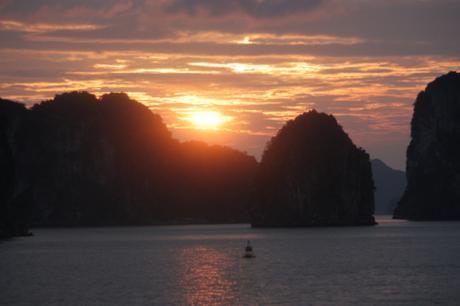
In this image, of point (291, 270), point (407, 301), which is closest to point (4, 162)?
point (291, 270)

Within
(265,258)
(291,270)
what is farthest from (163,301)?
(265,258)

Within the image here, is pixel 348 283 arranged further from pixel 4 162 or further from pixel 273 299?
pixel 4 162

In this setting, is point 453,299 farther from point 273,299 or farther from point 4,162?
point 4,162

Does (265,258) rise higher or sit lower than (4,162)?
lower

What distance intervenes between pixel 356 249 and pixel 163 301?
3029 inches

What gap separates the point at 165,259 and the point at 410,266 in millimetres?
38981

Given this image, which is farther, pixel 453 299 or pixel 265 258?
pixel 265 258

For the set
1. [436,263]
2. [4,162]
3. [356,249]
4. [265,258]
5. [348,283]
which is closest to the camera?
[348,283]

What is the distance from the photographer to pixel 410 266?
111750mm

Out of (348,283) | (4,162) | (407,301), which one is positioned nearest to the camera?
(407,301)

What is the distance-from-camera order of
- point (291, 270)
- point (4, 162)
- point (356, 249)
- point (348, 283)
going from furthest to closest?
point (4, 162), point (356, 249), point (291, 270), point (348, 283)

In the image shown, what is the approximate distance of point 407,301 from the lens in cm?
7594

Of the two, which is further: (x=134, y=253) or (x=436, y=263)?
(x=134, y=253)

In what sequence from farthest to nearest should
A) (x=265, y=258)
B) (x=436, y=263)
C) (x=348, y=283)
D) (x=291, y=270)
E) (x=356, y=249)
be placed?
(x=356, y=249)
(x=265, y=258)
(x=436, y=263)
(x=291, y=270)
(x=348, y=283)
